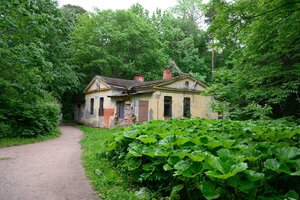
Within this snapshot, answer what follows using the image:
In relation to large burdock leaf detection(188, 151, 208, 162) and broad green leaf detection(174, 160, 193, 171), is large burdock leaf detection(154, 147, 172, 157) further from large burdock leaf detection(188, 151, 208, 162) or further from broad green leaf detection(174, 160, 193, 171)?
large burdock leaf detection(188, 151, 208, 162)

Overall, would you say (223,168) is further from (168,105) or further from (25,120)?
(168,105)

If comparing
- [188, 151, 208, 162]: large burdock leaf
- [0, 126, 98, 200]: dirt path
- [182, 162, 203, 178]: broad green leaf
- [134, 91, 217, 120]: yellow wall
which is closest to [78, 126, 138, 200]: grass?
[0, 126, 98, 200]: dirt path

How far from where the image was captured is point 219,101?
938cm

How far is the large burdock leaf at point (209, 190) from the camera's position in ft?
9.50

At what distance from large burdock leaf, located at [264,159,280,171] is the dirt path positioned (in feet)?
9.09

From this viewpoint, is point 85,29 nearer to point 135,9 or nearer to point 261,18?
point 135,9

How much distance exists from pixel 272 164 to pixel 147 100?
1406cm

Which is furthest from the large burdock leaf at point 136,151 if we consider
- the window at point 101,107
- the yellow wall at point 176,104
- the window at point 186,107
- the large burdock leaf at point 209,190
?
the window at point 101,107

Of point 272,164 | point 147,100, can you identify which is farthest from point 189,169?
point 147,100

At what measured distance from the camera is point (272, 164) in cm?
300

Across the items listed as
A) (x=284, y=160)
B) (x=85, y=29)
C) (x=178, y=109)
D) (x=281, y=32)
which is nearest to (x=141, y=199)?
(x=284, y=160)

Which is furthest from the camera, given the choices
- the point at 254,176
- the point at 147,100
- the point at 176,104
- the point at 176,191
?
the point at 176,104

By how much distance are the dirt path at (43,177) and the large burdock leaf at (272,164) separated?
2770 millimetres

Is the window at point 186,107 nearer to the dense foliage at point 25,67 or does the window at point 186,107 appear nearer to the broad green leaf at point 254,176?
the dense foliage at point 25,67
